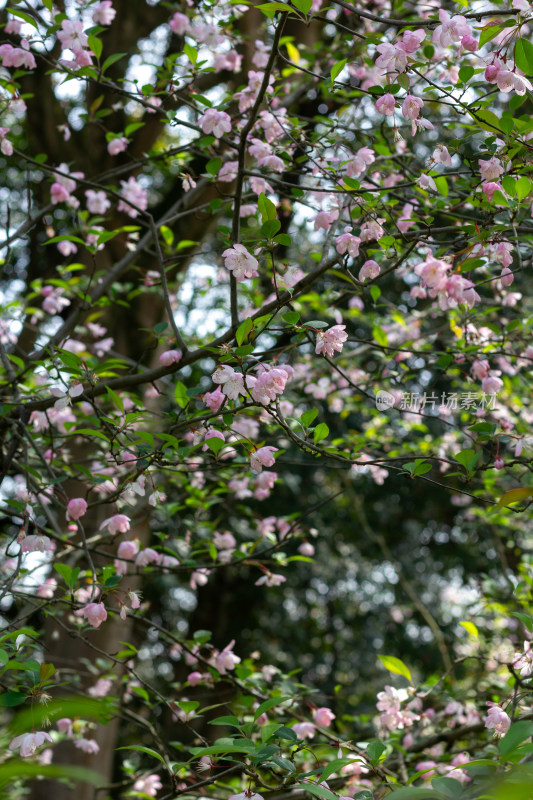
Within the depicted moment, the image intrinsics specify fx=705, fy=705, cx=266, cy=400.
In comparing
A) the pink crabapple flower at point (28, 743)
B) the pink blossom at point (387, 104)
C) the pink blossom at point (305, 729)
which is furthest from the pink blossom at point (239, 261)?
the pink blossom at point (305, 729)

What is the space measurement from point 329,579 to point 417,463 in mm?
4588

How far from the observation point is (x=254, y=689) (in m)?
2.19

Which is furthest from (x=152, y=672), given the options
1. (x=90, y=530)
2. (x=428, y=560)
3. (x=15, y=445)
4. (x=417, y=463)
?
(x=417, y=463)

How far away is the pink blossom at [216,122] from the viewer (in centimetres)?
179

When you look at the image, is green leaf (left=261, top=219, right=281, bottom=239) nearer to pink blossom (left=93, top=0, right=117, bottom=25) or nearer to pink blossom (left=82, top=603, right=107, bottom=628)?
pink blossom (left=82, top=603, right=107, bottom=628)

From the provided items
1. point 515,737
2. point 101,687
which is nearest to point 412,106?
point 515,737

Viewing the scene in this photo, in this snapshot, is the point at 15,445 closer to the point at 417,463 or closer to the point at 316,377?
the point at 417,463

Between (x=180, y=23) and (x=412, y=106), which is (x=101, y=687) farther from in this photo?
(x=180, y=23)

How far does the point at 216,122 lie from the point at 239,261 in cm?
50

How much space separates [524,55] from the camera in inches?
50.0

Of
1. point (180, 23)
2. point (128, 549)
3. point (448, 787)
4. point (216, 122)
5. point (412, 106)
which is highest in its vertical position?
point (180, 23)

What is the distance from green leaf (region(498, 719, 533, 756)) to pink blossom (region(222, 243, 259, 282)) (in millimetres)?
979

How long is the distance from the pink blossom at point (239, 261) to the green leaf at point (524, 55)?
615mm

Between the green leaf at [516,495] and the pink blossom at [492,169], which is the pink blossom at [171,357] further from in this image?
the green leaf at [516,495]
